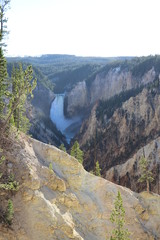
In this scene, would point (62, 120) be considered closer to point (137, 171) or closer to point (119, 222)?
point (137, 171)

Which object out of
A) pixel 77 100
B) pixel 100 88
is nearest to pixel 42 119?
pixel 77 100

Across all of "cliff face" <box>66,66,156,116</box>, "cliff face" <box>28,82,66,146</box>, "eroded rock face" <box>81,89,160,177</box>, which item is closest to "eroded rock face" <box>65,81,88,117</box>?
"cliff face" <box>66,66,156,116</box>

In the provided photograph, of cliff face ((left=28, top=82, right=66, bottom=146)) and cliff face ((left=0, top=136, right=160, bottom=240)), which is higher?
cliff face ((left=0, top=136, right=160, bottom=240))

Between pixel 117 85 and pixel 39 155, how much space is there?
106 meters

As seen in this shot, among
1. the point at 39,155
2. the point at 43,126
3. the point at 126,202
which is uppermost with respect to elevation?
the point at 39,155

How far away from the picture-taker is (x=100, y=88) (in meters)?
142

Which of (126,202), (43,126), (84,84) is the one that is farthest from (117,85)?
(126,202)

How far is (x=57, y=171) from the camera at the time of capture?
29469 mm

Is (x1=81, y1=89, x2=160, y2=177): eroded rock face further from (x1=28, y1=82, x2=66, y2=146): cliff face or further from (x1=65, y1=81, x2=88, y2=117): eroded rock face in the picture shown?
(x1=65, y1=81, x2=88, y2=117): eroded rock face

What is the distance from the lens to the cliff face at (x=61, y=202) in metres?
21.0

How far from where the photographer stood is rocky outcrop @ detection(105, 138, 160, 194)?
54.3 metres

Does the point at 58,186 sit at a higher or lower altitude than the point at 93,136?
higher

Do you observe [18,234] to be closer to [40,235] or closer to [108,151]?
[40,235]

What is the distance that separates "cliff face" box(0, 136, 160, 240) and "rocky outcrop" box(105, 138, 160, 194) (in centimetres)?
1969
